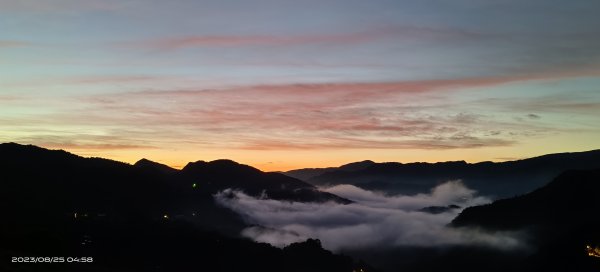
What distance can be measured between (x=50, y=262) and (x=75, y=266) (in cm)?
1301

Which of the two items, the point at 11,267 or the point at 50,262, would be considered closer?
the point at 11,267

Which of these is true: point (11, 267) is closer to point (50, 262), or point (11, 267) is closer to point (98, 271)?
point (50, 262)

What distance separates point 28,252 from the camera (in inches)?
7717

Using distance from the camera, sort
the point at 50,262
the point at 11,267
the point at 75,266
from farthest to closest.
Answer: the point at 75,266 < the point at 50,262 < the point at 11,267

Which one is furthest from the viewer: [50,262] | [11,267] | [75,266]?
[75,266]

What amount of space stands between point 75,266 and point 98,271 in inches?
353

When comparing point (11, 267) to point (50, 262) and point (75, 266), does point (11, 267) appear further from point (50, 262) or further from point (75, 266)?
point (75, 266)

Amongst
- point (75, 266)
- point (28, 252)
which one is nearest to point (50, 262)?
point (75, 266)

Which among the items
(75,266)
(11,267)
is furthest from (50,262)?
(11,267)

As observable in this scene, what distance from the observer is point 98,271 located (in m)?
191

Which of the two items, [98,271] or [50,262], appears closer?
[50,262]

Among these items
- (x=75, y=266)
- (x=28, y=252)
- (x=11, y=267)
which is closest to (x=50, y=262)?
(x=75, y=266)

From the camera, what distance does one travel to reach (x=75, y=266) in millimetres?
189250

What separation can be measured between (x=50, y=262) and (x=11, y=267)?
3989 centimetres
